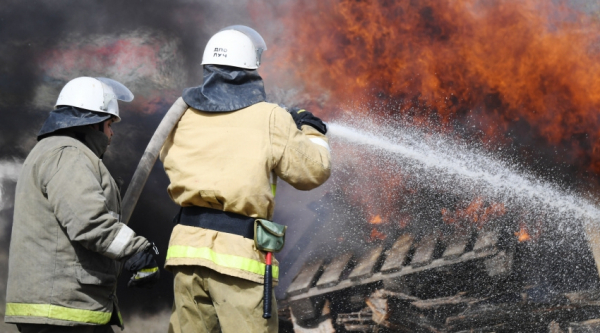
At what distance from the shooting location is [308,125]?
10.9 ft

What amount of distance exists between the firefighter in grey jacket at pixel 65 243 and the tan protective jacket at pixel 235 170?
36 centimetres

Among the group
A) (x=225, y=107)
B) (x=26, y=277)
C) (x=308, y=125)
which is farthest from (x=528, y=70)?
(x=26, y=277)

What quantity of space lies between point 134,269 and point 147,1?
3.06 m

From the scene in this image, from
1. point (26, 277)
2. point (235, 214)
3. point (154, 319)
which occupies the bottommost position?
point (154, 319)

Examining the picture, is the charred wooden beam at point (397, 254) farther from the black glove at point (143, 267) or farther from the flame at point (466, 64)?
the black glove at point (143, 267)

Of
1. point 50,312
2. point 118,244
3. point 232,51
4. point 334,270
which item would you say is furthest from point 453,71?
point 50,312

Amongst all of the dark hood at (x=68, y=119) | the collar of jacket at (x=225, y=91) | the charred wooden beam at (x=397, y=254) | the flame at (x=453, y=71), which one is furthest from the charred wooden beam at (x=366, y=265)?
the dark hood at (x=68, y=119)

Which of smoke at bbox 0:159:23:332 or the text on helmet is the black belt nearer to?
the text on helmet

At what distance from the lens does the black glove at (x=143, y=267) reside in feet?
10.6

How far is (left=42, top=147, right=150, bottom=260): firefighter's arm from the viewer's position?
292 centimetres

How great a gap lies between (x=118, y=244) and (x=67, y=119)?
821mm

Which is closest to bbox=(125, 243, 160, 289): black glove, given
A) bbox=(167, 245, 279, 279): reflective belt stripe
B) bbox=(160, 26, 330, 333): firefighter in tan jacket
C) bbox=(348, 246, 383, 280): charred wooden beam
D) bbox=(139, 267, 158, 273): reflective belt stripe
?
bbox=(139, 267, 158, 273): reflective belt stripe

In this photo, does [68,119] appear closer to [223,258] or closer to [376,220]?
[223,258]

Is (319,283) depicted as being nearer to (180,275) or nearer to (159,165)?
(159,165)
